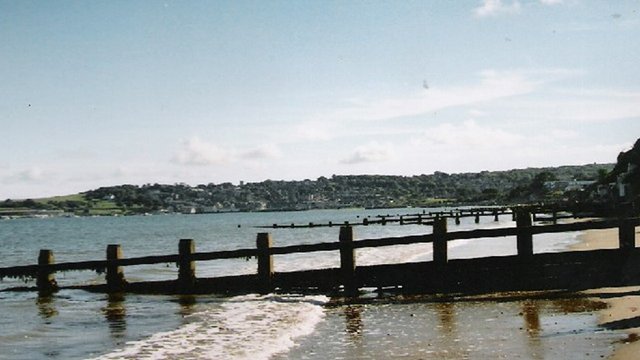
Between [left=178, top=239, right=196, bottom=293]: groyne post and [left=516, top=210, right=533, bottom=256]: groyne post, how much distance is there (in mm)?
7591

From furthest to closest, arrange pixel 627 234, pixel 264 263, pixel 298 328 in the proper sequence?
pixel 264 263, pixel 627 234, pixel 298 328

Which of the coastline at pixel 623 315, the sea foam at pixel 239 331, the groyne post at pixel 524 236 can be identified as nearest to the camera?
the coastline at pixel 623 315

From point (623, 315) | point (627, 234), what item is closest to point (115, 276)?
point (623, 315)

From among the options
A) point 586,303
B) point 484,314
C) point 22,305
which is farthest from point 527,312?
point 22,305

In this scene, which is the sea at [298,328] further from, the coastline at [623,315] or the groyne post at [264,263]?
the groyne post at [264,263]

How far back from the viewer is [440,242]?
15727 mm

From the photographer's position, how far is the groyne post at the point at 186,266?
1709 cm

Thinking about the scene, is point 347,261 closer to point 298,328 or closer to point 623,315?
point 298,328

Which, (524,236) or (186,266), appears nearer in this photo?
(524,236)

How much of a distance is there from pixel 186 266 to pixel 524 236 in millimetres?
7958

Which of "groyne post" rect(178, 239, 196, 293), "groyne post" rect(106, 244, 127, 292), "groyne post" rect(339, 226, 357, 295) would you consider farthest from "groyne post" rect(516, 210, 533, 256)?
"groyne post" rect(106, 244, 127, 292)

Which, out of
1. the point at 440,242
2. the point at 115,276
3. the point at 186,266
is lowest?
the point at 115,276

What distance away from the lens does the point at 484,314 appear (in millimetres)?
12578

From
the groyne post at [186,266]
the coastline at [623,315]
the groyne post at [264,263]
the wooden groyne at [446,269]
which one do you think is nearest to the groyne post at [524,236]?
the wooden groyne at [446,269]
